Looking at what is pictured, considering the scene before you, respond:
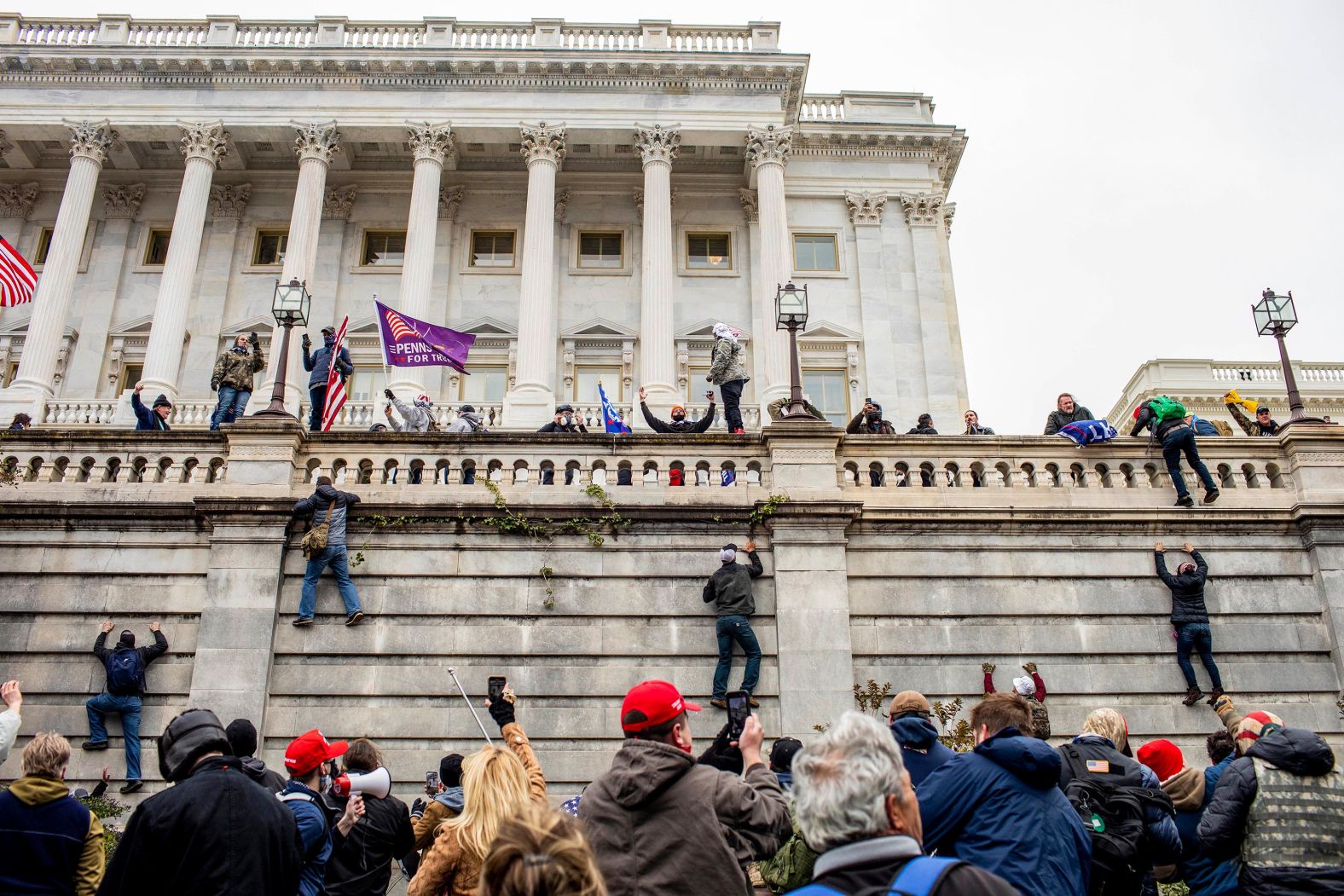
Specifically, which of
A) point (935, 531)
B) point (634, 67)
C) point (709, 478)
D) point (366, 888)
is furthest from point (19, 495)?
point (634, 67)

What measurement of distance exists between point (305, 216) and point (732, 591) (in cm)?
2265

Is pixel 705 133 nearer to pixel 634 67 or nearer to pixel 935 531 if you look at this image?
pixel 634 67

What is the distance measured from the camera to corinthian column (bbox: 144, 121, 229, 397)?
30.2 m

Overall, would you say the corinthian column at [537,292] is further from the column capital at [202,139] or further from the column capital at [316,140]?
the column capital at [202,139]

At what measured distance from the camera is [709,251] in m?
36.1

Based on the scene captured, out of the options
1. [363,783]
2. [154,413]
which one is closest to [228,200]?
[154,413]

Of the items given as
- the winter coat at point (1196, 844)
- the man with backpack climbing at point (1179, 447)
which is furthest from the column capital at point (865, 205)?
the winter coat at point (1196, 844)

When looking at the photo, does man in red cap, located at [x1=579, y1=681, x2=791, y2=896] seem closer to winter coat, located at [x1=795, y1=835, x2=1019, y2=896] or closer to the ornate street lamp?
winter coat, located at [x1=795, y1=835, x2=1019, y2=896]

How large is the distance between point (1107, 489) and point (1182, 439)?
128 cm

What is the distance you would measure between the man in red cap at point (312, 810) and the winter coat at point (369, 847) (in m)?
0.08

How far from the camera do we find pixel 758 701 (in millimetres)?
14422

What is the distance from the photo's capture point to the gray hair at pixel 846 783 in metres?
3.60

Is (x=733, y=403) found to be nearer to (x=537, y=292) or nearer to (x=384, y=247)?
(x=537, y=292)

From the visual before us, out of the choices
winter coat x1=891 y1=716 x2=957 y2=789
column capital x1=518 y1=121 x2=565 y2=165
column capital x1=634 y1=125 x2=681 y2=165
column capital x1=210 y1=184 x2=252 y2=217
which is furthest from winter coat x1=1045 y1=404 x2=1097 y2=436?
column capital x1=210 y1=184 x2=252 y2=217
